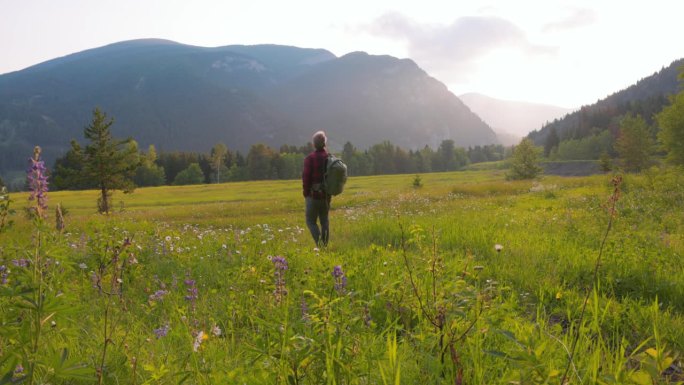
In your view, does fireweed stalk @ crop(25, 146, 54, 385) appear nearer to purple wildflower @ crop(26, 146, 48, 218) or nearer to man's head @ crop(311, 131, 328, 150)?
purple wildflower @ crop(26, 146, 48, 218)

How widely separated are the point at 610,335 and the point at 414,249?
4259mm

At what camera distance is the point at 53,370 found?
1.64 meters

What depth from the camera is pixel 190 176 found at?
111062 mm

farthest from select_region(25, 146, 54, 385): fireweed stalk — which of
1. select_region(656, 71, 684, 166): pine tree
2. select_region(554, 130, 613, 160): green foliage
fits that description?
select_region(554, 130, 613, 160): green foliage

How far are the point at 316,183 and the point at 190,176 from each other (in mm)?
110701

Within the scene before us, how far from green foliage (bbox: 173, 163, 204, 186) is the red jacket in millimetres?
109819

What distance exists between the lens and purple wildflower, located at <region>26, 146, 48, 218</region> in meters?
2.24

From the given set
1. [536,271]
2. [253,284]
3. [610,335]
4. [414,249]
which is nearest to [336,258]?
[253,284]

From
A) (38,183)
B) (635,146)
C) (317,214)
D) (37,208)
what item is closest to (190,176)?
(635,146)

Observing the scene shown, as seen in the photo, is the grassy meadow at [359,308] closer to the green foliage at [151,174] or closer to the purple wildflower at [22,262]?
the purple wildflower at [22,262]

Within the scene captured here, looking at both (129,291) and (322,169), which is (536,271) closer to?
(322,169)

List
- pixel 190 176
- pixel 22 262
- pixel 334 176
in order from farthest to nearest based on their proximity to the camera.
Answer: pixel 190 176 < pixel 334 176 < pixel 22 262

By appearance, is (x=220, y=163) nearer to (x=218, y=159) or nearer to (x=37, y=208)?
(x=218, y=159)

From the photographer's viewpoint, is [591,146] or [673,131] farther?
[591,146]
